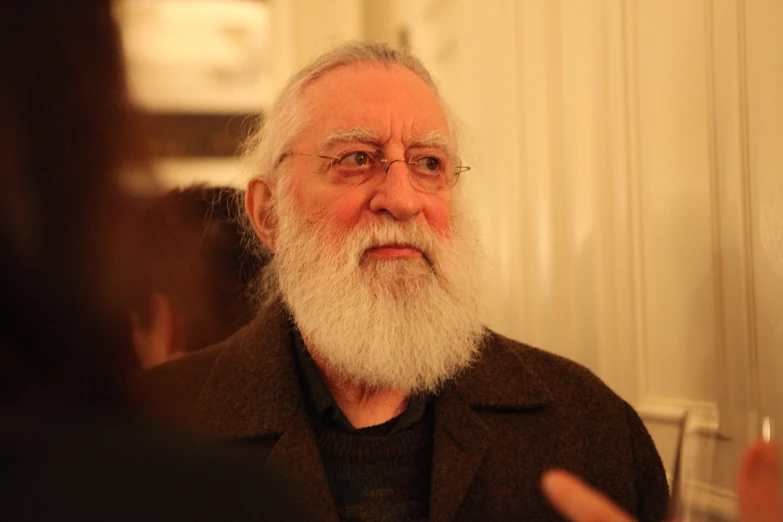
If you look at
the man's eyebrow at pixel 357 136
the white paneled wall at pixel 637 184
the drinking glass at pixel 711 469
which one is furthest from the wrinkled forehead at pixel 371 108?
the drinking glass at pixel 711 469

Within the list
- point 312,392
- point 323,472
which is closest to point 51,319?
point 323,472

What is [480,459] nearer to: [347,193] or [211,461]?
[347,193]

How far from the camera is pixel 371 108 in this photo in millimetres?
1423

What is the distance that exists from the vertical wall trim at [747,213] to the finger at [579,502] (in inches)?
32.7

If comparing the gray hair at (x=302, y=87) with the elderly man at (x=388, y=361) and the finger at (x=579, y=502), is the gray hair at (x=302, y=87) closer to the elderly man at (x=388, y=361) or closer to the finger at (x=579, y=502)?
the elderly man at (x=388, y=361)

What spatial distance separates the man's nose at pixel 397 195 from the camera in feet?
4.50

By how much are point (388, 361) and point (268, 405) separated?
25cm

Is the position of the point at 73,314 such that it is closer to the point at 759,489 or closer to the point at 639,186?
the point at 759,489

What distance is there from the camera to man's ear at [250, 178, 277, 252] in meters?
1.61

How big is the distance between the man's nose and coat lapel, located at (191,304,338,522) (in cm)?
35

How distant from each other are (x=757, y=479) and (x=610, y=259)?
1.13 meters

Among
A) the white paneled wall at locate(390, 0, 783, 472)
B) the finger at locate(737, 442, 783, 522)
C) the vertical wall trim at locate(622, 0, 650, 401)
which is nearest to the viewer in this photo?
the finger at locate(737, 442, 783, 522)

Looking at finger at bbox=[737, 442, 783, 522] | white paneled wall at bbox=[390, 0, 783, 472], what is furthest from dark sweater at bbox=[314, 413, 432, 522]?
finger at bbox=[737, 442, 783, 522]

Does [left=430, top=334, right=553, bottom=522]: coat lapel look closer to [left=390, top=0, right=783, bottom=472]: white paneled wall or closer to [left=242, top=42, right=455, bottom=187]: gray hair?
[left=390, top=0, right=783, bottom=472]: white paneled wall
